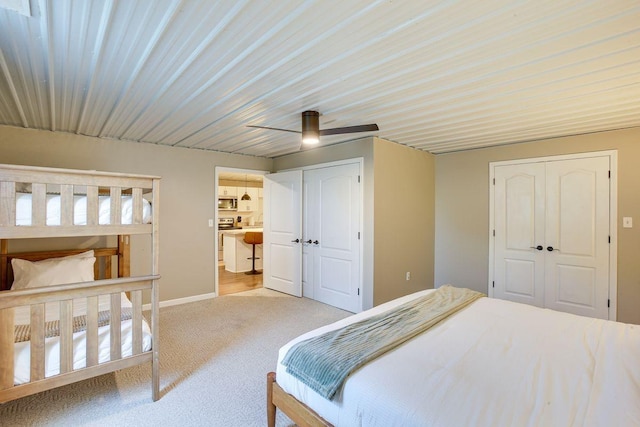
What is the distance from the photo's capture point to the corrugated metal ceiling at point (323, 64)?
1534mm

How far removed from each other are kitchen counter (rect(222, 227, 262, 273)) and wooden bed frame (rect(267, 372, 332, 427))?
501 centimetres

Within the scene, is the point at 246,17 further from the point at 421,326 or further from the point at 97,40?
the point at 421,326

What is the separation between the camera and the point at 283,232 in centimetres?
509

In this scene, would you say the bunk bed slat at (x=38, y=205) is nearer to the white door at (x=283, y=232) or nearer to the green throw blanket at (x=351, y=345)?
the green throw blanket at (x=351, y=345)

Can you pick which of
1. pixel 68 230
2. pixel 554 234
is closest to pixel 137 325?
pixel 68 230

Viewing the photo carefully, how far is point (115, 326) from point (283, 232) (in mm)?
3127

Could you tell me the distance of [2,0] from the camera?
55.9 inches

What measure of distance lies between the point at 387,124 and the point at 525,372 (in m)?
2.57

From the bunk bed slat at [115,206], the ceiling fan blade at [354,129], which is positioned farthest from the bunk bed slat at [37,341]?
the ceiling fan blade at [354,129]

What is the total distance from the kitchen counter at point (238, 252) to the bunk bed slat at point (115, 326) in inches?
178

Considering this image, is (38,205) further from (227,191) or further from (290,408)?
(227,191)

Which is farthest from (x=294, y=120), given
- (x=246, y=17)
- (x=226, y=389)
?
(x=226, y=389)

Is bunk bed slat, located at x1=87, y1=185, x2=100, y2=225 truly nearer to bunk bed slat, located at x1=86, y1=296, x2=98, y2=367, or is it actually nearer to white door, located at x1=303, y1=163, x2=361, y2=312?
bunk bed slat, located at x1=86, y1=296, x2=98, y2=367

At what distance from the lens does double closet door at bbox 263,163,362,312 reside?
4.13 m
